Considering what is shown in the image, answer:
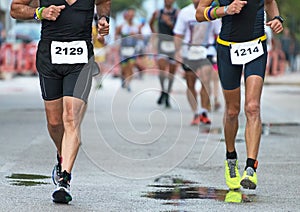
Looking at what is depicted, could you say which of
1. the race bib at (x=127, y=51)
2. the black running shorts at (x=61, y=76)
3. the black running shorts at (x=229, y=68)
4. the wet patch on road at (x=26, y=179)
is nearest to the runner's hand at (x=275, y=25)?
the black running shorts at (x=229, y=68)

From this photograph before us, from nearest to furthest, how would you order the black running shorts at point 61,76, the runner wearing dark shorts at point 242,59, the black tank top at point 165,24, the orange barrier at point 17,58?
the black running shorts at point 61,76 < the runner wearing dark shorts at point 242,59 < the black tank top at point 165,24 < the orange barrier at point 17,58

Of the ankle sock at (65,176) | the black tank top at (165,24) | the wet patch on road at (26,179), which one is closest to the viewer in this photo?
the ankle sock at (65,176)

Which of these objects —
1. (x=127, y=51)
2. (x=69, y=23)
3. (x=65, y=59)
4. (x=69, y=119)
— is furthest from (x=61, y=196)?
(x=127, y=51)

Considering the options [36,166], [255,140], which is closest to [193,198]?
[255,140]

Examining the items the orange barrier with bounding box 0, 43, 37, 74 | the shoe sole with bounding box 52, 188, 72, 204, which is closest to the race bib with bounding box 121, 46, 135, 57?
the orange barrier with bounding box 0, 43, 37, 74

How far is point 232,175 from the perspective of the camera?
775 cm

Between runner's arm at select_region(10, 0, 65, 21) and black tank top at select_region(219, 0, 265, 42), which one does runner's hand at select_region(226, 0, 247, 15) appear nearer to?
black tank top at select_region(219, 0, 265, 42)

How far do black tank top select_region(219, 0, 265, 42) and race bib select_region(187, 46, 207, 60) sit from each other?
20.5 feet

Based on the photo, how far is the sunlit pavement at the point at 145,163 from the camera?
7.14 metres

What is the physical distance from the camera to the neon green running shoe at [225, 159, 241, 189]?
771cm

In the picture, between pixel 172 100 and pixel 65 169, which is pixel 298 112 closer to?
pixel 172 100

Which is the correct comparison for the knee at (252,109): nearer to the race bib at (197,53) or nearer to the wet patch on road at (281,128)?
the wet patch on road at (281,128)

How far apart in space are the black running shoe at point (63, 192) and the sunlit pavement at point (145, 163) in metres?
0.05

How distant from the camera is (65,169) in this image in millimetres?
7105
